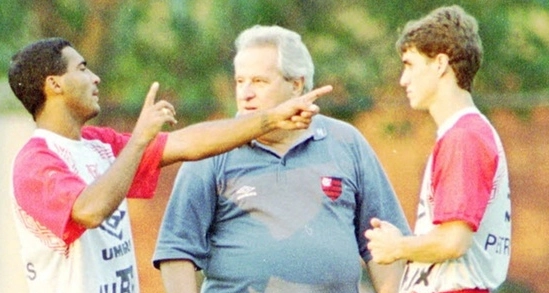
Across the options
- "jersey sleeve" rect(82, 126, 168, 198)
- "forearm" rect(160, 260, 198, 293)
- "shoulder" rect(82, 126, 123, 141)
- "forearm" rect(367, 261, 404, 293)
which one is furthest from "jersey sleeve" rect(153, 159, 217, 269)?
"forearm" rect(367, 261, 404, 293)

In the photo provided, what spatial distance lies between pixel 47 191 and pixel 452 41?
1.42 m

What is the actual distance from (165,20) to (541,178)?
9.69 ft

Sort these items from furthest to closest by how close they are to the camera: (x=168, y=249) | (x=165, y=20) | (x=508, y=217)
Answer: (x=165, y=20) < (x=168, y=249) < (x=508, y=217)

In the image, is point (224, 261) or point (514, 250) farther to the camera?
point (514, 250)

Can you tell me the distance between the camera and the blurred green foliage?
11047mm

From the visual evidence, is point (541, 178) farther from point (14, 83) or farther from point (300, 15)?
point (14, 83)

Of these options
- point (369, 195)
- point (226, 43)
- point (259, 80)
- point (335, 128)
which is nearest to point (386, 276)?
point (369, 195)

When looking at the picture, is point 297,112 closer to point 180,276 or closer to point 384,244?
point 384,244

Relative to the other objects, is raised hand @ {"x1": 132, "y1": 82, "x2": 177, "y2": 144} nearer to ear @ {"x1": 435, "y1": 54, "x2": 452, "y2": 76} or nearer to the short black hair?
the short black hair

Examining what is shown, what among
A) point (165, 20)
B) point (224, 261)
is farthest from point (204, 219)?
point (165, 20)

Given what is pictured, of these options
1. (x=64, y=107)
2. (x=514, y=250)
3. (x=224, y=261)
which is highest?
(x=64, y=107)

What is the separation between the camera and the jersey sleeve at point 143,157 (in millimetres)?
5430

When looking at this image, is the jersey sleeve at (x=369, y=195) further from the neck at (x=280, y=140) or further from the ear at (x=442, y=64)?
the ear at (x=442, y=64)

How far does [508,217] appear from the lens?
5195mm
